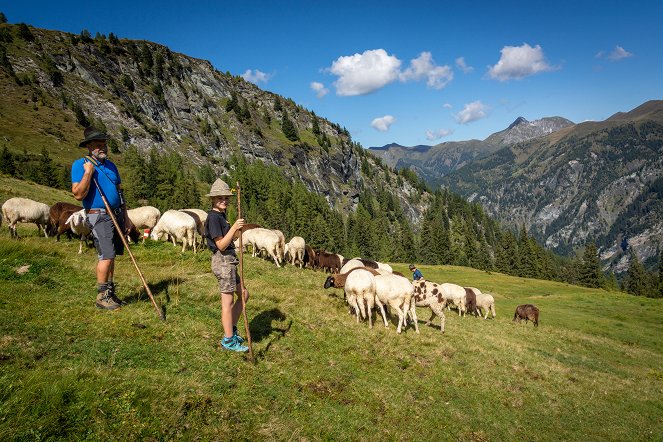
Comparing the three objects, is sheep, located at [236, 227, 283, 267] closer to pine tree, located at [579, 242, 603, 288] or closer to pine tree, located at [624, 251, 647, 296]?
pine tree, located at [579, 242, 603, 288]

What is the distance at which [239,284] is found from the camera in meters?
9.22

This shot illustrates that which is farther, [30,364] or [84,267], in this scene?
[84,267]

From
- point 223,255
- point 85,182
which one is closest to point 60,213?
point 85,182

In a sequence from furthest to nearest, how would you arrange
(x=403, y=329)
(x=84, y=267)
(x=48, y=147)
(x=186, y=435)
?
(x=48, y=147) < (x=403, y=329) < (x=84, y=267) < (x=186, y=435)

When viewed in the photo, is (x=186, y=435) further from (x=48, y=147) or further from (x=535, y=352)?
(x=48, y=147)

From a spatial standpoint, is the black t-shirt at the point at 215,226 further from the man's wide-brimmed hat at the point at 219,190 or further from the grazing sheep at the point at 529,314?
the grazing sheep at the point at 529,314

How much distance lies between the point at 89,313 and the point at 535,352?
67.4ft

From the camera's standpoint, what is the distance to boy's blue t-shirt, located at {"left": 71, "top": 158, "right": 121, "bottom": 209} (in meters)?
8.83

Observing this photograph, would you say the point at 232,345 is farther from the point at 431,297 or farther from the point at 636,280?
the point at 636,280

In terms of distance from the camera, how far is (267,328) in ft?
38.5

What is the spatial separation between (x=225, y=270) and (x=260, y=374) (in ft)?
8.89

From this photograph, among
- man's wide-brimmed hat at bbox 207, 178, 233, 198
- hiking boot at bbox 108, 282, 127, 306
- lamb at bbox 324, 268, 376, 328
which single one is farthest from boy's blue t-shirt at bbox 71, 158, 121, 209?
lamb at bbox 324, 268, 376, 328

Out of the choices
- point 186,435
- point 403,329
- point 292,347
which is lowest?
point 403,329

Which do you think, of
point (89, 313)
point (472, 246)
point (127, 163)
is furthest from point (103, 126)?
point (89, 313)
